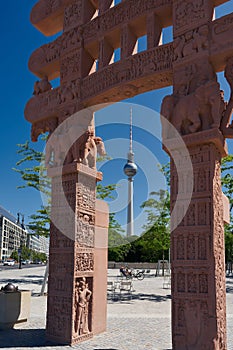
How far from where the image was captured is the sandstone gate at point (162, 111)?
514cm

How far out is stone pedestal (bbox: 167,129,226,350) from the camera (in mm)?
4973

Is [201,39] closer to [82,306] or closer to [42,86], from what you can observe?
[42,86]

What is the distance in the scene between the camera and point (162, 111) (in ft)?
18.8

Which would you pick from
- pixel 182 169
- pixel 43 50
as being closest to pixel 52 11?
pixel 43 50

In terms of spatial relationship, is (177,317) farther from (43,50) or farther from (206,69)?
(43,50)

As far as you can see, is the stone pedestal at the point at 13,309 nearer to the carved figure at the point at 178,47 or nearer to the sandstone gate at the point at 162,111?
the sandstone gate at the point at 162,111

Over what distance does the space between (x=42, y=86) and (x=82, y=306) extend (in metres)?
5.00

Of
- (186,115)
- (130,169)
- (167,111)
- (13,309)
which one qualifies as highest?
(130,169)

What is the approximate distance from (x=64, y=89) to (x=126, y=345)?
536cm

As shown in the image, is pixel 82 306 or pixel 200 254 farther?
pixel 82 306

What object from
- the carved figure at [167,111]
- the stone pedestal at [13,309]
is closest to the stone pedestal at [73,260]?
the stone pedestal at [13,309]

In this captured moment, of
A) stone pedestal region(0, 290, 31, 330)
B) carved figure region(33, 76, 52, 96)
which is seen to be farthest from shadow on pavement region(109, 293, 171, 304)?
carved figure region(33, 76, 52, 96)

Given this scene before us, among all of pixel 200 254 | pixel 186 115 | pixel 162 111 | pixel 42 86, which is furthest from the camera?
pixel 42 86

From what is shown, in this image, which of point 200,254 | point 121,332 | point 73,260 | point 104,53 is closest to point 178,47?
point 104,53
